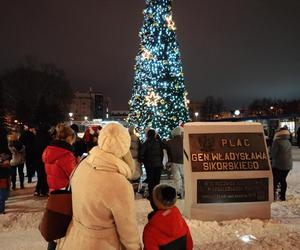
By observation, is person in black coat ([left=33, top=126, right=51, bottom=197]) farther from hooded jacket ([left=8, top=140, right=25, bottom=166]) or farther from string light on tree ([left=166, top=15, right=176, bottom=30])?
string light on tree ([left=166, top=15, right=176, bottom=30])

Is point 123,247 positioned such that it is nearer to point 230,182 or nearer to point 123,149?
point 123,149

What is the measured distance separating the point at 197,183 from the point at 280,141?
3114mm

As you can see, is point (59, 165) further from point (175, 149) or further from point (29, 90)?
point (29, 90)

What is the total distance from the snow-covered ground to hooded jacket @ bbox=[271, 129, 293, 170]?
872 millimetres

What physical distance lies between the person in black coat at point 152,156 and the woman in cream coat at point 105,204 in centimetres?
712

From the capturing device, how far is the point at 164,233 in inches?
150

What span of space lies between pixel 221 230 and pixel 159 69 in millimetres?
17102

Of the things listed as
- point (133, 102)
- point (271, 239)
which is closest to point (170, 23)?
point (133, 102)

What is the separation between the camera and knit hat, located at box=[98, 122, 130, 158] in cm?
319

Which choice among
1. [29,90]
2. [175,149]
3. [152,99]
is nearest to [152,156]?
[175,149]

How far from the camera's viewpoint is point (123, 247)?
3.10 metres

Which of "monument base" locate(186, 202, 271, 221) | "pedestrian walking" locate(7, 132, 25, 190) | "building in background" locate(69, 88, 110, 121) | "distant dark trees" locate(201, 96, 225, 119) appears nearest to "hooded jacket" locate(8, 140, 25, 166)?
"pedestrian walking" locate(7, 132, 25, 190)

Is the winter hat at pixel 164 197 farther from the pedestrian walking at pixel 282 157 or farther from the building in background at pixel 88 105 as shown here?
the building in background at pixel 88 105

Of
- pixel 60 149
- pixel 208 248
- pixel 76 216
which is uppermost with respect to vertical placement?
pixel 60 149
